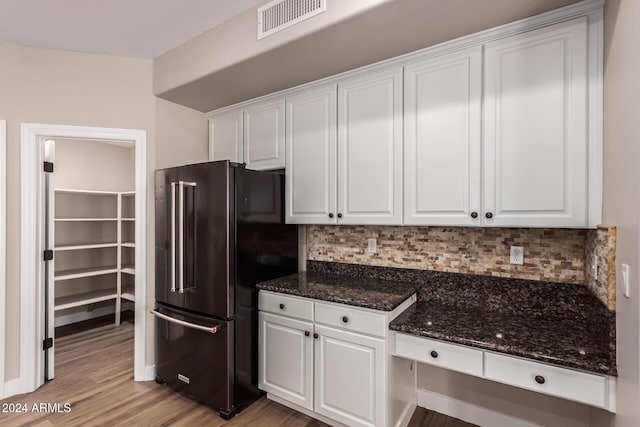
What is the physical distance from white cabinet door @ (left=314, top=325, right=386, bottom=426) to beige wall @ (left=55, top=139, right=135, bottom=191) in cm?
387

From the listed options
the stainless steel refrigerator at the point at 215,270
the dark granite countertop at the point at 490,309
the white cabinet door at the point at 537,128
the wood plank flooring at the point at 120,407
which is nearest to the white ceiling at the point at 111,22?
the stainless steel refrigerator at the point at 215,270

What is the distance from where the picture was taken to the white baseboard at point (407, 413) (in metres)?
2.01

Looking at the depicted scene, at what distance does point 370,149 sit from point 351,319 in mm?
1059

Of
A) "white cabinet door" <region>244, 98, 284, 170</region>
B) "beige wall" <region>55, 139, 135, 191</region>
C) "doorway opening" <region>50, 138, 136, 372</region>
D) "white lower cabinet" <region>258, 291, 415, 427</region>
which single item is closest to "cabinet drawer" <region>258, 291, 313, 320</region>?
"white lower cabinet" <region>258, 291, 415, 427</region>

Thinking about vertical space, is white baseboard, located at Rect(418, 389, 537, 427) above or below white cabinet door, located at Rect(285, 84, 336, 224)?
below

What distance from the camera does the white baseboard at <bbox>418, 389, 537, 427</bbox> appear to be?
6.53 feet

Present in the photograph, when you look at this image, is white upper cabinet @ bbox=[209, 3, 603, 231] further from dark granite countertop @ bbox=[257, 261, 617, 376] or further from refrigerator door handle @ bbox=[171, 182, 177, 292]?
refrigerator door handle @ bbox=[171, 182, 177, 292]

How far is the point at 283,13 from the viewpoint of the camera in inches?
73.6

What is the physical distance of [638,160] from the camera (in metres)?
1.03

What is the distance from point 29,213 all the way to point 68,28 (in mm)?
1367

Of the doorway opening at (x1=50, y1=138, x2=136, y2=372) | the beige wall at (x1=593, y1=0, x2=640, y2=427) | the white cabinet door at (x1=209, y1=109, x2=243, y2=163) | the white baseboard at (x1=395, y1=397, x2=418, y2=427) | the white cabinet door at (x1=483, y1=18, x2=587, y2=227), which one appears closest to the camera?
the beige wall at (x1=593, y1=0, x2=640, y2=427)

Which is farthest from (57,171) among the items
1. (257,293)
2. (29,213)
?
(257,293)

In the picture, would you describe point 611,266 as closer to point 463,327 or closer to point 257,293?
point 463,327

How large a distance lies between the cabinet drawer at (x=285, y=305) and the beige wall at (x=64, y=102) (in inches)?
43.0
